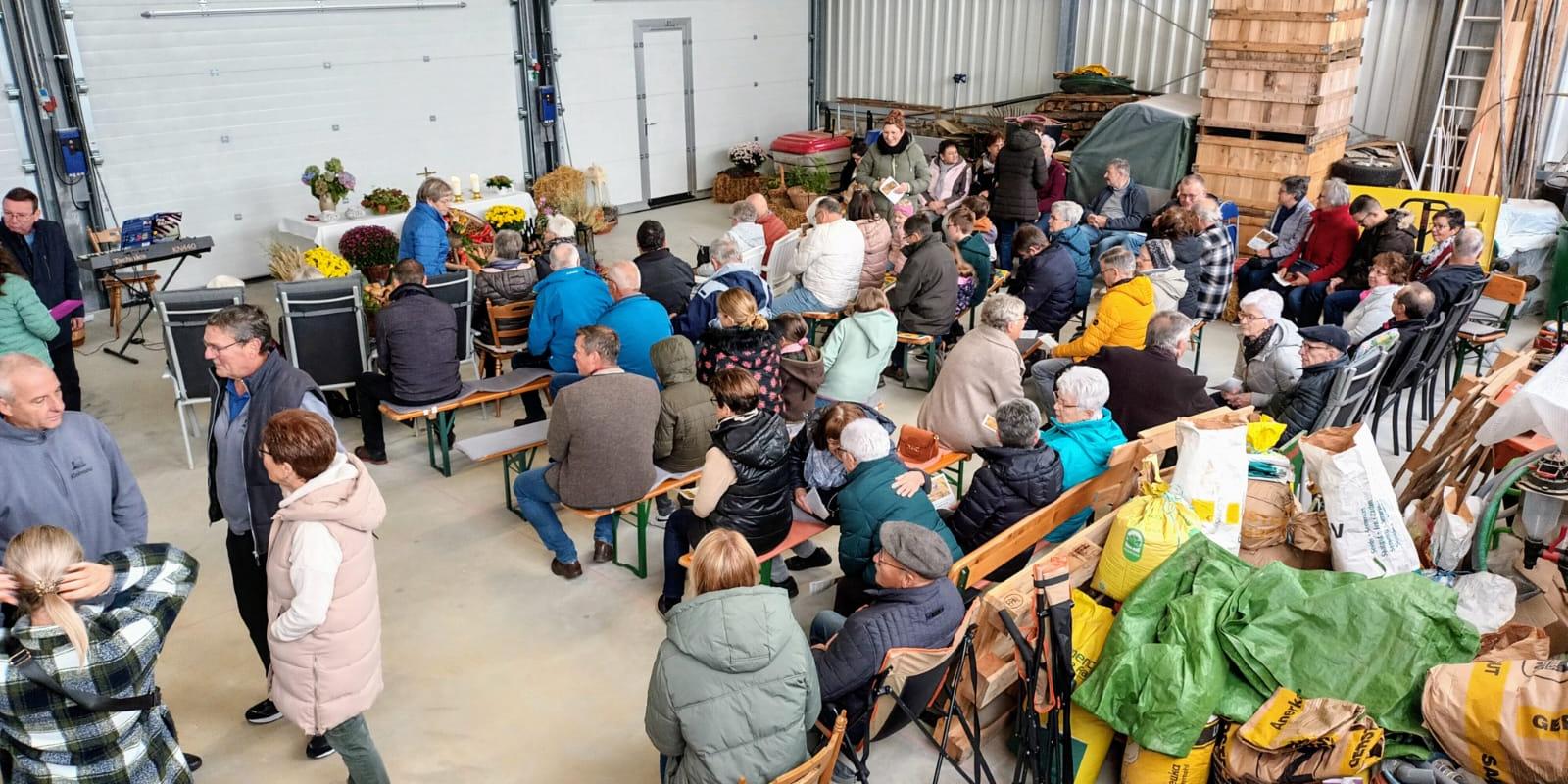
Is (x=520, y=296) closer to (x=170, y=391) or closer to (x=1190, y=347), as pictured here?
(x=170, y=391)

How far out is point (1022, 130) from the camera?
9242 mm

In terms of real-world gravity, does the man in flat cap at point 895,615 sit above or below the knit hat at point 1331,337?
below

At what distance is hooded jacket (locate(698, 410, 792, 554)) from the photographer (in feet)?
13.8

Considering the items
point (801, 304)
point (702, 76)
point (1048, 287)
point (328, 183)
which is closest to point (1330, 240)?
point (1048, 287)

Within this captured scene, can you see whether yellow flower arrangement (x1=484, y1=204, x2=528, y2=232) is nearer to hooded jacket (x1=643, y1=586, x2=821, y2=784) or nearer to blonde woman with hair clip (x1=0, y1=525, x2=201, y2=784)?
blonde woman with hair clip (x1=0, y1=525, x2=201, y2=784)

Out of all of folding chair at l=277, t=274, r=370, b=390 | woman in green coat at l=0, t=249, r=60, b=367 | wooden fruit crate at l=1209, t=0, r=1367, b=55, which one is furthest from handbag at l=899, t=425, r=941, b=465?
wooden fruit crate at l=1209, t=0, r=1367, b=55

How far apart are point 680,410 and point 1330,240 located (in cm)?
537

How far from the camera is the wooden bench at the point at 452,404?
580 cm

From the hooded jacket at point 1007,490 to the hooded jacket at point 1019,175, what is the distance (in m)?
Result: 5.47

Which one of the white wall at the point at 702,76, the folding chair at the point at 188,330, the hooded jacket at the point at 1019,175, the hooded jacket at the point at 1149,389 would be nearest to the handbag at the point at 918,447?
the hooded jacket at the point at 1149,389

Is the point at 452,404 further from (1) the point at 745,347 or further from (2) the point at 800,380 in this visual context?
(2) the point at 800,380

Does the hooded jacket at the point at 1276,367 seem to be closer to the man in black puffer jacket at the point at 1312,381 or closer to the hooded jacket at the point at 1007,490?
the man in black puffer jacket at the point at 1312,381

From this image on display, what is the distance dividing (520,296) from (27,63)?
15.7 ft

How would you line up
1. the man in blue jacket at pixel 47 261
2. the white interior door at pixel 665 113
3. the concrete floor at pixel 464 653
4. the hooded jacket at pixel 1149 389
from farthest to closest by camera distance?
the white interior door at pixel 665 113 < the man in blue jacket at pixel 47 261 < the hooded jacket at pixel 1149 389 < the concrete floor at pixel 464 653
